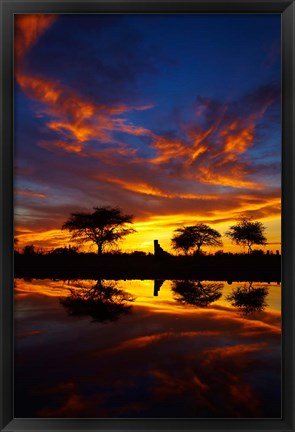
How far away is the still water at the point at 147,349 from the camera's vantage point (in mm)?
1570

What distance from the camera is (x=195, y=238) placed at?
1.88 metres

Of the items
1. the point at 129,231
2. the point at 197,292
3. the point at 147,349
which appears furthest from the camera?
the point at 129,231

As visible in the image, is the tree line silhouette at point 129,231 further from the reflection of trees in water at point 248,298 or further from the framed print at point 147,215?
the reflection of trees in water at point 248,298

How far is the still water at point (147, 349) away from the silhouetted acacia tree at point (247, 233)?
0.71 ft

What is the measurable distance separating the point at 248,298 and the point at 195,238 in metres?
0.41

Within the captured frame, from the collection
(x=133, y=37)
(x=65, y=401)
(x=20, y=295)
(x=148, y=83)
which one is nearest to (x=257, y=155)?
(x=148, y=83)

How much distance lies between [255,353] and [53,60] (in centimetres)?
171

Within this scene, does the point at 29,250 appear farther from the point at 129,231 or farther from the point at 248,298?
the point at 248,298

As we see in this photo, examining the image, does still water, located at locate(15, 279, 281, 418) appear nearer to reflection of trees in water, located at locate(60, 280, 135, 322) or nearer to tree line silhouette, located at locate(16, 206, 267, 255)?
reflection of trees in water, located at locate(60, 280, 135, 322)

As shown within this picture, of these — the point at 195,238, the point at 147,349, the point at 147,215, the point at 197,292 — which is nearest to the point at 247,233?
the point at 195,238

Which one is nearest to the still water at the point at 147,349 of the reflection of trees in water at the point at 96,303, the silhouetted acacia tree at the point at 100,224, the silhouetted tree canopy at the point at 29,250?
the reflection of trees in water at the point at 96,303

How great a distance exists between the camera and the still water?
5.15 feet

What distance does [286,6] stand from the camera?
148cm

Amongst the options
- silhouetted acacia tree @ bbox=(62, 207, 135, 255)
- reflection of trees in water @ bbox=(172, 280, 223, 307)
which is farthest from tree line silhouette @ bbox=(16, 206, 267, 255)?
reflection of trees in water @ bbox=(172, 280, 223, 307)
